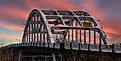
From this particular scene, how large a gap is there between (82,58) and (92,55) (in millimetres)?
3623

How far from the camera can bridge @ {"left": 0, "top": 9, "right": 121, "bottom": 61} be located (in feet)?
196

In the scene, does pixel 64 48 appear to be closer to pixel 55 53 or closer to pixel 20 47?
pixel 55 53

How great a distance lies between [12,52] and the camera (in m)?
113

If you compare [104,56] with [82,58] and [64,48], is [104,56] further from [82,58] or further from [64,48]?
[64,48]

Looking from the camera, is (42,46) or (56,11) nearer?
(42,46)

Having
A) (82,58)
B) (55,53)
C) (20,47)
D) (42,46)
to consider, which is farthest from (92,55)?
(20,47)

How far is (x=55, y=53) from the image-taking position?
80.3 m

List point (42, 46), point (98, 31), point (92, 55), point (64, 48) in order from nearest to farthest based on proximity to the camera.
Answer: point (92, 55)
point (64, 48)
point (42, 46)
point (98, 31)

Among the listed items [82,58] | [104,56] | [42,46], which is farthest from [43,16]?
[104,56]

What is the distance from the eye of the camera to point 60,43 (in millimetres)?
75062

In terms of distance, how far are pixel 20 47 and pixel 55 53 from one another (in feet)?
81.4

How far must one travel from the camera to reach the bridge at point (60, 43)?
196 ft

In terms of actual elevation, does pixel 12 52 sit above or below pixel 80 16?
below

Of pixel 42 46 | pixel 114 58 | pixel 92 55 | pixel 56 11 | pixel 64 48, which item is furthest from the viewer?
pixel 56 11
